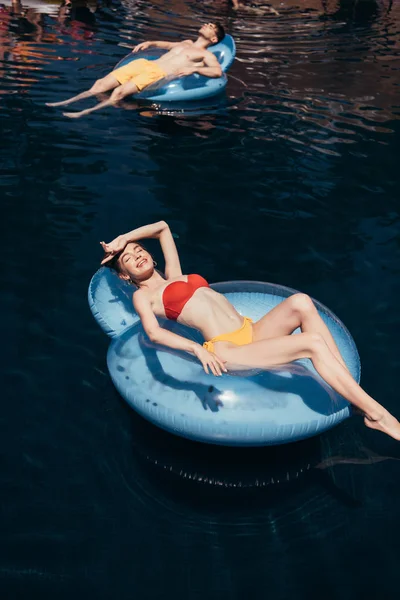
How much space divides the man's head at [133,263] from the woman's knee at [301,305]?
1.10m

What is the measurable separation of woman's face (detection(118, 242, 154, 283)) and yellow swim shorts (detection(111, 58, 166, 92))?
5.00 m

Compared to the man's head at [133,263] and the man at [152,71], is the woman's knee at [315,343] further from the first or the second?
the man at [152,71]

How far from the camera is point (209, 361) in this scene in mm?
4387

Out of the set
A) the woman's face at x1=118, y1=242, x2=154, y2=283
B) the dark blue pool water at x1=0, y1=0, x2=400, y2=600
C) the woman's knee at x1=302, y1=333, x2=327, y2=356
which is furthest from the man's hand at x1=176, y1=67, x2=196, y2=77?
the woman's knee at x1=302, y1=333, x2=327, y2=356

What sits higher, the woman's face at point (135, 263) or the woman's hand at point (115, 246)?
the woman's hand at point (115, 246)

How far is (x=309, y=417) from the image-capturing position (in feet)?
14.3

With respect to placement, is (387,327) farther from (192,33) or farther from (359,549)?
(192,33)

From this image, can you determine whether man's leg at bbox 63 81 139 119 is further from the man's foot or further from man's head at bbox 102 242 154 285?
the man's foot

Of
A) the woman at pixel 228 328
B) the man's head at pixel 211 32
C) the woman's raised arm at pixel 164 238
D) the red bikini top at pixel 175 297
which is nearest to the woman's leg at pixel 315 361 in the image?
the woman at pixel 228 328

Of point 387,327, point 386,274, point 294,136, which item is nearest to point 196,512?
point 387,327

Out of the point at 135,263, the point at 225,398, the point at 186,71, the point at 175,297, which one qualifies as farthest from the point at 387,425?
the point at 186,71

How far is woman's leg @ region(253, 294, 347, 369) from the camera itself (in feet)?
15.2

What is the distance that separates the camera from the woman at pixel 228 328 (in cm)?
438

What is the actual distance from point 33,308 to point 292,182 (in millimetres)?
3542
